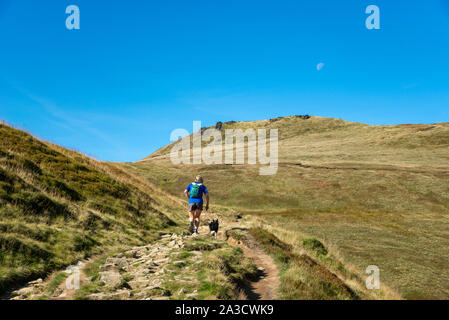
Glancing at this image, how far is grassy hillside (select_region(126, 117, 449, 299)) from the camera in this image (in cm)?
2336

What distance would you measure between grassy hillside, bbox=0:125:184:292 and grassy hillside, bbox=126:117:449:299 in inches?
469

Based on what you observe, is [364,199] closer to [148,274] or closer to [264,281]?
[264,281]

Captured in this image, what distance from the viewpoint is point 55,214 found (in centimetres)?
1354

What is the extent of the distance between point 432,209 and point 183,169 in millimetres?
59635

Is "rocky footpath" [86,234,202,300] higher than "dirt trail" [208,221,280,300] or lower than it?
higher

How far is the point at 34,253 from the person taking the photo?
9.55m

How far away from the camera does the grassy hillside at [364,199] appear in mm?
23359

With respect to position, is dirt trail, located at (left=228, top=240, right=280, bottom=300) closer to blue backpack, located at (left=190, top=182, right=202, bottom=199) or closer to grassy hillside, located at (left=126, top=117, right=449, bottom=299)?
blue backpack, located at (left=190, top=182, right=202, bottom=199)

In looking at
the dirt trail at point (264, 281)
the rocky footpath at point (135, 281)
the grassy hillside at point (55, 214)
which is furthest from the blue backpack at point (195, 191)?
the rocky footpath at point (135, 281)

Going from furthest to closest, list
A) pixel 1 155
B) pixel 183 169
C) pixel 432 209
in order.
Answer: pixel 183 169
pixel 432 209
pixel 1 155

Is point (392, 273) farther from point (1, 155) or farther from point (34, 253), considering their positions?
point (1, 155)

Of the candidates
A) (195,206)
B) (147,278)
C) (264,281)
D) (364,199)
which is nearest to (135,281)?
(147,278)

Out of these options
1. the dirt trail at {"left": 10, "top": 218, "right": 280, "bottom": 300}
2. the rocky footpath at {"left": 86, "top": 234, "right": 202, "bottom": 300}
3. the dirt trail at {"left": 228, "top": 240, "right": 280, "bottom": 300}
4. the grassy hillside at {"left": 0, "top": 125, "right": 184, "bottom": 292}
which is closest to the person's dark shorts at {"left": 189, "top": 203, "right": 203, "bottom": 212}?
the dirt trail at {"left": 10, "top": 218, "right": 280, "bottom": 300}
